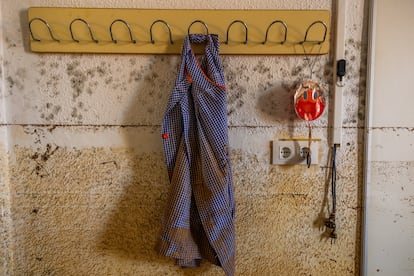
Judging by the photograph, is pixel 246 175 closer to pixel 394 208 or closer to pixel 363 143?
pixel 363 143

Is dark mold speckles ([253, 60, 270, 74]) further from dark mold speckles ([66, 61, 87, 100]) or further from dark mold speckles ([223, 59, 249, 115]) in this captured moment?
dark mold speckles ([66, 61, 87, 100])

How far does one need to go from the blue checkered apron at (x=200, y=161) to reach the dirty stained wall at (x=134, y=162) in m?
0.10

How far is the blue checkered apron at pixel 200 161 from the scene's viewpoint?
2.64 ft

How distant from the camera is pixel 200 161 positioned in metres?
0.84

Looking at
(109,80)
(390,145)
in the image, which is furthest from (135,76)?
(390,145)

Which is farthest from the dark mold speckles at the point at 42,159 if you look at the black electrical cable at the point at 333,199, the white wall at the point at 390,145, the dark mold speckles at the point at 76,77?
the white wall at the point at 390,145

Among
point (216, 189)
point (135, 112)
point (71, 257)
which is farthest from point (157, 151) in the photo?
point (71, 257)

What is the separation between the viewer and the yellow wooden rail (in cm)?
86

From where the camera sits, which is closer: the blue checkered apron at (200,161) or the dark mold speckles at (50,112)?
the blue checkered apron at (200,161)

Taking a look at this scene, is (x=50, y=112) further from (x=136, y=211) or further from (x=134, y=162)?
(x=136, y=211)

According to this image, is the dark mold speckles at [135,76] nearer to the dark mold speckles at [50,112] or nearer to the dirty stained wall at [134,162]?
the dirty stained wall at [134,162]

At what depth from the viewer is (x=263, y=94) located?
91 cm

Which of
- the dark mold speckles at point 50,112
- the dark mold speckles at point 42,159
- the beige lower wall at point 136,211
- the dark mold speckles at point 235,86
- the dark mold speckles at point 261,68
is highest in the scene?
the dark mold speckles at point 261,68

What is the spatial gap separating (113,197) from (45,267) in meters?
0.38
